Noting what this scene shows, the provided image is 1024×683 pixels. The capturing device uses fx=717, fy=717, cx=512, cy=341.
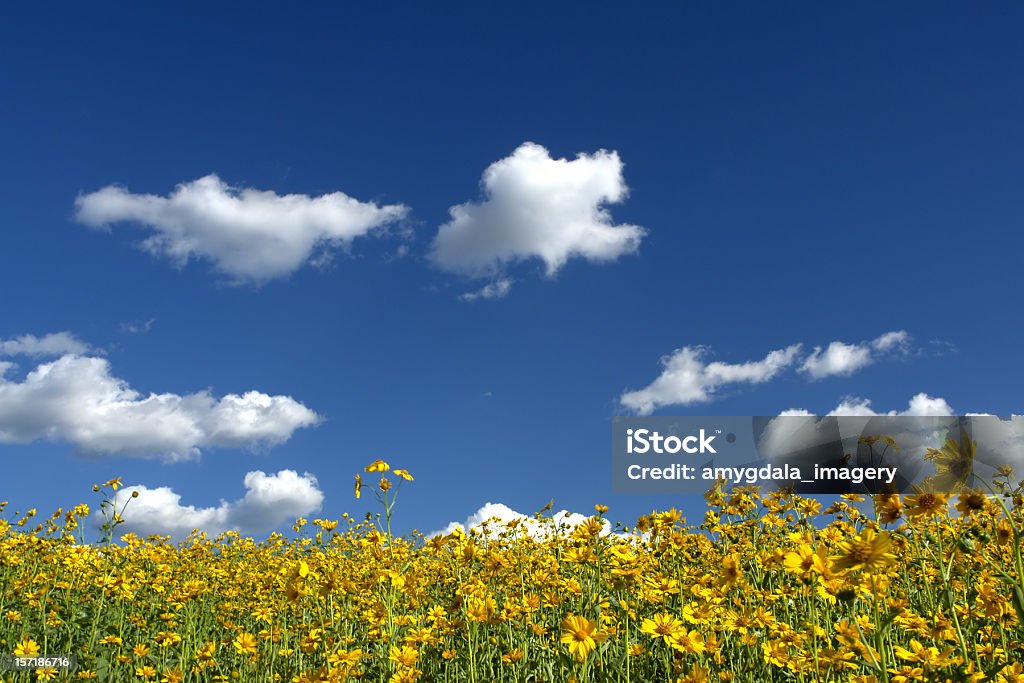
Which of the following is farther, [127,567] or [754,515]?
[127,567]

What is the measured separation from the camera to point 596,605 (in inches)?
137

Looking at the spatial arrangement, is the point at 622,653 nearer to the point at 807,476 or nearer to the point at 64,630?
the point at 807,476

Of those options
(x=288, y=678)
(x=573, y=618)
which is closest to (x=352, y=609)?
(x=288, y=678)

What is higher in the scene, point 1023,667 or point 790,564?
point 790,564

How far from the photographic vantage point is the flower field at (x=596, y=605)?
2988mm

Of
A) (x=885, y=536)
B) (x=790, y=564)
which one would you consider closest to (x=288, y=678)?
(x=790, y=564)

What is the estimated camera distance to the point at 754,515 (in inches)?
218

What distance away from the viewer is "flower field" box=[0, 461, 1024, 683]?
2988 mm

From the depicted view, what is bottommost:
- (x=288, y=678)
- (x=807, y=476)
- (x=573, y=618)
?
(x=288, y=678)

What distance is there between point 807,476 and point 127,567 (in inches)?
296

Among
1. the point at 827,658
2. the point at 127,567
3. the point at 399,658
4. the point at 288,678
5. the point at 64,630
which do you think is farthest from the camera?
the point at 127,567

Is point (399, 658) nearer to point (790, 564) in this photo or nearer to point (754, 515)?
point (790, 564)

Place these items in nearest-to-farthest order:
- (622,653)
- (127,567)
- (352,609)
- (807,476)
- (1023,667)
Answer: (1023,667) → (622,653) → (352,609) → (807,476) → (127,567)

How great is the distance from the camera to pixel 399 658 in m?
3.59
